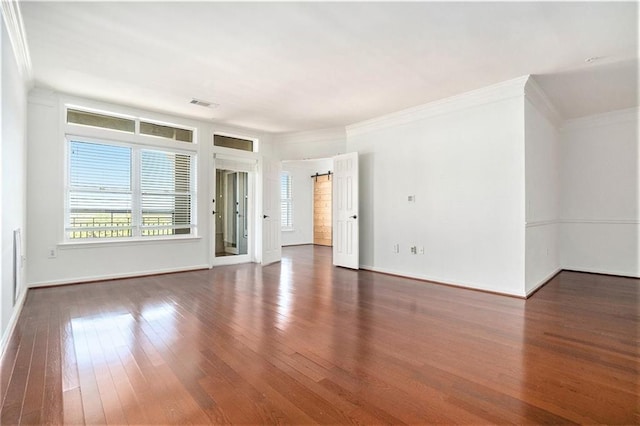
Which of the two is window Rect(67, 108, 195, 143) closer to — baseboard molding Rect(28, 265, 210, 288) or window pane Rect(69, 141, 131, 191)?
window pane Rect(69, 141, 131, 191)

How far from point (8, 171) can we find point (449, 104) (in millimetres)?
4999

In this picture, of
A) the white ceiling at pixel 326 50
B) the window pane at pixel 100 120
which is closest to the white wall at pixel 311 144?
the white ceiling at pixel 326 50

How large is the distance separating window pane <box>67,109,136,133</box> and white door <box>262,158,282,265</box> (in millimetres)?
2393

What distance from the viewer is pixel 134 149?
5.10 m

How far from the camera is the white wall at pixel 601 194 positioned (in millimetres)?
5188

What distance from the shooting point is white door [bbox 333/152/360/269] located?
571 centimetres

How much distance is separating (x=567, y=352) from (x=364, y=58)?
3107 millimetres

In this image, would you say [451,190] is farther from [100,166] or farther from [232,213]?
[100,166]

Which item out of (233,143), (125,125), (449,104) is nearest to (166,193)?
(125,125)

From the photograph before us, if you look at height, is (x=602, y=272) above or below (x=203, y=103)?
below

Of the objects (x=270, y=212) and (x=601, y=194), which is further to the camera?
(x=270, y=212)

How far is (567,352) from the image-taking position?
2387mm

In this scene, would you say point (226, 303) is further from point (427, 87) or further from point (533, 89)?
point (533, 89)

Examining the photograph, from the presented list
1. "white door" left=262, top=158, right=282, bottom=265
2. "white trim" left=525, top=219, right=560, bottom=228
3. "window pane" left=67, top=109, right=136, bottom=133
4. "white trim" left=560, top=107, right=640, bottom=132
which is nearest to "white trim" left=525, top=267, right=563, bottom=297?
"white trim" left=525, top=219, right=560, bottom=228
